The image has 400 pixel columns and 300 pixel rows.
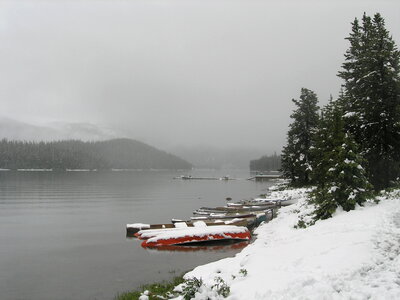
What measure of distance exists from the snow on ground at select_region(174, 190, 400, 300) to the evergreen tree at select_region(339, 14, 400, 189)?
921 cm

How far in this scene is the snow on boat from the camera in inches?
875

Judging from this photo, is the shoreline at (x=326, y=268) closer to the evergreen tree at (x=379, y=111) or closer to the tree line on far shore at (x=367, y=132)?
the tree line on far shore at (x=367, y=132)

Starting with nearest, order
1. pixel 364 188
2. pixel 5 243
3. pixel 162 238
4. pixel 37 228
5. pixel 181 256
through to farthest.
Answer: pixel 364 188 → pixel 181 256 → pixel 162 238 → pixel 5 243 → pixel 37 228

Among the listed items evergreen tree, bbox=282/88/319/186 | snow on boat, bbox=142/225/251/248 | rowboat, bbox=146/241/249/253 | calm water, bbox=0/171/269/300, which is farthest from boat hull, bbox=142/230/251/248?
evergreen tree, bbox=282/88/319/186

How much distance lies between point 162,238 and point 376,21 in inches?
918

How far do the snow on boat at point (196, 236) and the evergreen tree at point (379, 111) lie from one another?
37.0 feet

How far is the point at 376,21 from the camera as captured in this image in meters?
24.3

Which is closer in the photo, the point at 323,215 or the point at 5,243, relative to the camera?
the point at 323,215

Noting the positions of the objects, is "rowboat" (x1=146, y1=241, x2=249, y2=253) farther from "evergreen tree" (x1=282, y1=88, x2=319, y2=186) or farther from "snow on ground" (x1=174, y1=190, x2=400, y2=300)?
"evergreen tree" (x1=282, y1=88, x2=319, y2=186)

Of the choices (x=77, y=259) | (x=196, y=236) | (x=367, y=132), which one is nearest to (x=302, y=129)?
(x=367, y=132)

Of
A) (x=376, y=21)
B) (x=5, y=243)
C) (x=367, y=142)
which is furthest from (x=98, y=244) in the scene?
(x=376, y=21)

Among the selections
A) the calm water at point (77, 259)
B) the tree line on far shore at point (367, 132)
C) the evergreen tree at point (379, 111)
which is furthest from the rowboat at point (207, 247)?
the evergreen tree at point (379, 111)

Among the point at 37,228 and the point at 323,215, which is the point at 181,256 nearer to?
the point at 323,215

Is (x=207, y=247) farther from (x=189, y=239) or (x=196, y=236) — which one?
(x=189, y=239)
